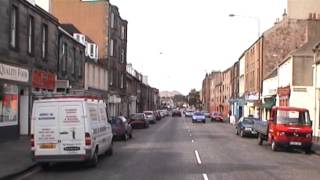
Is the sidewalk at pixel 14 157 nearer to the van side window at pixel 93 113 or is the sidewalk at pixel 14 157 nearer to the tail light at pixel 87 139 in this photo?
the tail light at pixel 87 139

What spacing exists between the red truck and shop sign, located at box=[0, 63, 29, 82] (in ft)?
42.6

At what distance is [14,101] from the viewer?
106 ft

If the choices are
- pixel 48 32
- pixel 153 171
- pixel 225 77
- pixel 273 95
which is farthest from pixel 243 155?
pixel 225 77

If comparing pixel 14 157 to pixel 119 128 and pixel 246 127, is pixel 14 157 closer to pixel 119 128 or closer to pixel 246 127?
pixel 119 128

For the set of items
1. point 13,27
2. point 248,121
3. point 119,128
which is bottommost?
point 119,128

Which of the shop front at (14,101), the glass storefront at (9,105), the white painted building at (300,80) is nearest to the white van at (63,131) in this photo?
the shop front at (14,101)

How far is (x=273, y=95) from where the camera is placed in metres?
60.8

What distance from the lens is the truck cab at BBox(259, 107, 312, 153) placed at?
31078 millimetres

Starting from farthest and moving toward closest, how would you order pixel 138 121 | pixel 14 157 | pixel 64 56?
pixel 138 121, pixel 64 56, pixel 14 157

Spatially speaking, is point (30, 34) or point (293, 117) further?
point (30, 34)

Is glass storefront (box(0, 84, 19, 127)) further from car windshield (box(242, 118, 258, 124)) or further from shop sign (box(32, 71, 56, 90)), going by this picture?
car windshield (box(242, 118, 258, 124))

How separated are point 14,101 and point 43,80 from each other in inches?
207

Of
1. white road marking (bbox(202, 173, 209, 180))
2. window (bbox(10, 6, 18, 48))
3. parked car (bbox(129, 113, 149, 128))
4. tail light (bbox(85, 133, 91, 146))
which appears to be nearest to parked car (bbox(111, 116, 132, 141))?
window (bbox(10, 6, 18, 48))

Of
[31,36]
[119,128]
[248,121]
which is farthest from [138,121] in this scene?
[31,36]
